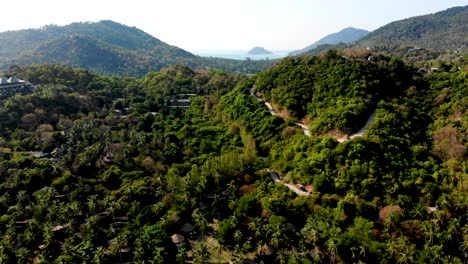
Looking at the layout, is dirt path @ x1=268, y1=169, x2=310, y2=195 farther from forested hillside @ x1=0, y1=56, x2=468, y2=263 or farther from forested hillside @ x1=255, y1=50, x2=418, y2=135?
forested hillside @ x1=255, y1=50, x2=418, y2=135

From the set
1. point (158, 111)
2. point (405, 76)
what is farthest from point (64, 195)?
point (405, 76)

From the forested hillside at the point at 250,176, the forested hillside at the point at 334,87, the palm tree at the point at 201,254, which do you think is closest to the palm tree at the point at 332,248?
the forested hillside at the point at 250,176

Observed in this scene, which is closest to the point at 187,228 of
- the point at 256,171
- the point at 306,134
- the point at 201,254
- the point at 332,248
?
the point at 201,254

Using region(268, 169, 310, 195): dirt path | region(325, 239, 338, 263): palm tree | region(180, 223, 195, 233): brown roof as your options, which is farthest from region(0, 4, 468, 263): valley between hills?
region(268, 169, 310, 195): dirt path

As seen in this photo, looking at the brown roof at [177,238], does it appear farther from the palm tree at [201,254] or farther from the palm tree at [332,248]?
the palm tree at [332,248]

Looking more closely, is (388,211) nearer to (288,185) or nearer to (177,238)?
(288,185)

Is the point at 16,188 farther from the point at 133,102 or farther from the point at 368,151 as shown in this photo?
the point at 368,151

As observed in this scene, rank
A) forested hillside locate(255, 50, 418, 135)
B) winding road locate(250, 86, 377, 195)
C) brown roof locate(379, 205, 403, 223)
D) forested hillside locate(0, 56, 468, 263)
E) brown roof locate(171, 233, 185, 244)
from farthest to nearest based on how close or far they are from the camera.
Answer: forested hillside locate(255, 50, 418, 135), winding road locate(250, 86, 377, 195), brown roof locate(171, 233, 185, 244), brown roof locate(379, 205, 403, 223), forested hillside locate(0, 56, 468, 263)

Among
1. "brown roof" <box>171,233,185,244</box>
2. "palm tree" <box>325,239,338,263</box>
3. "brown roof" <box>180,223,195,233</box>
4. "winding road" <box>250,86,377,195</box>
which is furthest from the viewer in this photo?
"winding road" <box>250,86,377,195</box>
